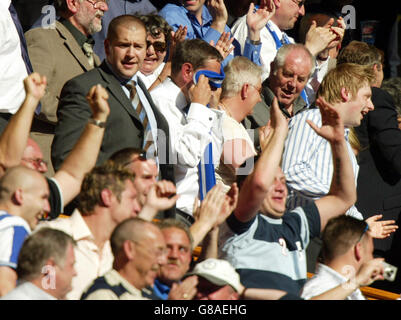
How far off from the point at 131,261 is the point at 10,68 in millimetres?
2121

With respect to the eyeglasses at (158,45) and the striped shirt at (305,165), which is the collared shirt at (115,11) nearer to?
the eyeglasses at (158,45)

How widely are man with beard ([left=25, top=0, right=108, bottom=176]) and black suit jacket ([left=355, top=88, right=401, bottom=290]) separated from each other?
2230 mm

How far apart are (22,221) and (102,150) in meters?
1.38

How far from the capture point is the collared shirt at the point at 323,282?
15.7ft

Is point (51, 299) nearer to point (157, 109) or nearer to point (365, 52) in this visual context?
point (157, 109)

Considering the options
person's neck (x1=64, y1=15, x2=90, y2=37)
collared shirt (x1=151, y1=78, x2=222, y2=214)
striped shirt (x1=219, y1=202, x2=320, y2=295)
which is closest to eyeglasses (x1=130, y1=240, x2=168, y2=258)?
striped shirt (x1=219, y1=202, x2=320, y2=295)

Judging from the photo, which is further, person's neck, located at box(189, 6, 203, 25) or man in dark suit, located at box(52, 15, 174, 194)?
person's neck, located at box(189, 6, 203, 25)

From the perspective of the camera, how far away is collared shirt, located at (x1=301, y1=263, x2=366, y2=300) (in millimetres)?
4789

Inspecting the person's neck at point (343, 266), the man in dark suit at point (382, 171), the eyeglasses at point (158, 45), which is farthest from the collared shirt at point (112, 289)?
the man in dark suit at point (382, 171)

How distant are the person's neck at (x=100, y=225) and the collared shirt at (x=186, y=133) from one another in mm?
1242

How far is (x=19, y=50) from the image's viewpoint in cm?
581

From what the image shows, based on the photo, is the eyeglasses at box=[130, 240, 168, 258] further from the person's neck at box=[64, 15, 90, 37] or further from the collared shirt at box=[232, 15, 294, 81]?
the collared shirt at box=[232, 15, 294, 81]

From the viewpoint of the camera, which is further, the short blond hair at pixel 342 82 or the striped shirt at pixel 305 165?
the short blond hair at pixel 342 82

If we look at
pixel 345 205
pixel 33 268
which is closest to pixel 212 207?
pixel 345 205
